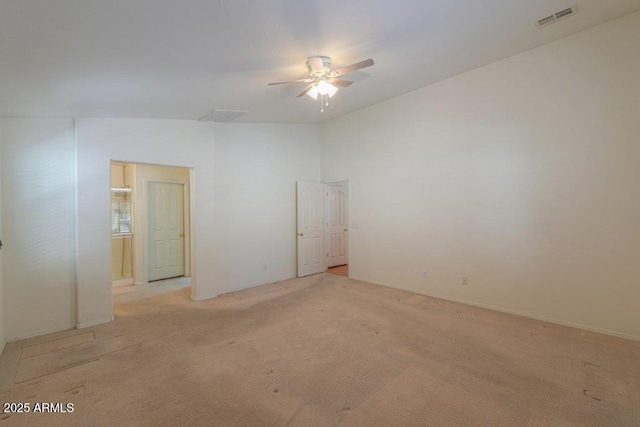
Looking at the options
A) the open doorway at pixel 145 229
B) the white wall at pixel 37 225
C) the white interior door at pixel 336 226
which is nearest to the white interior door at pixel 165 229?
the open doorway at pixel 145 229

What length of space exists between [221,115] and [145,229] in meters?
2.91

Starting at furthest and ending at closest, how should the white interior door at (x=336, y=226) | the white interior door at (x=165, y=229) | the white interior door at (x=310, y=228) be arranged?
the white interior door at (x=336, y=226) → the white interior door at (x=310, y=228) → the white interior door at (x=165, y=229)

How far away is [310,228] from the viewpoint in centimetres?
639

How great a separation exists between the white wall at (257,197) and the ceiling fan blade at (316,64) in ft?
8.40

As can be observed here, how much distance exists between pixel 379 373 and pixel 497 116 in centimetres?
362

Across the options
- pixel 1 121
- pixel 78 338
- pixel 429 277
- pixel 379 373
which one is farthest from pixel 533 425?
pixel 1 121

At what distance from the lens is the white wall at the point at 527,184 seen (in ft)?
10.6

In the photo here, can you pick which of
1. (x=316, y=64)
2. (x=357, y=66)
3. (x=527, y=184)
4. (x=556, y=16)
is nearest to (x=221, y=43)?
(x=316, y=64)

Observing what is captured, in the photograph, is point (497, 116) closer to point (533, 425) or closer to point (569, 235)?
point (569, 235)

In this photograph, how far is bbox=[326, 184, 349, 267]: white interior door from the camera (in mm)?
7148

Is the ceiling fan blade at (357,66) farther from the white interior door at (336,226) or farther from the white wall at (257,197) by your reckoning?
the white interior door at (336,226)

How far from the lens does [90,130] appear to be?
378 centimetres

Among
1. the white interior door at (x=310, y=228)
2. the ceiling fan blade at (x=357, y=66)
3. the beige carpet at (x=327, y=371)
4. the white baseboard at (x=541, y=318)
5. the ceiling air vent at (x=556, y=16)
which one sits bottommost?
the beige carpet at (x=327, y=371)

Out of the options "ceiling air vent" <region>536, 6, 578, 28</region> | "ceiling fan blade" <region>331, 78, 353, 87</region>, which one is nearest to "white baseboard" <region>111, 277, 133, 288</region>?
"ceiling fan blade" <region>331, 78, 353, 87</region>
